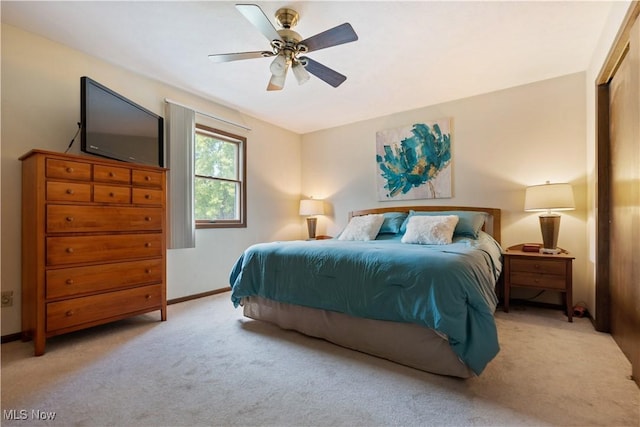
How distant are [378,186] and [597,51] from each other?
2.54 metres

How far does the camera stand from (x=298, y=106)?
12.9ft

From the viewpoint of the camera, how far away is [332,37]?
1.95 meters

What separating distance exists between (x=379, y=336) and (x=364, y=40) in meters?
2.32

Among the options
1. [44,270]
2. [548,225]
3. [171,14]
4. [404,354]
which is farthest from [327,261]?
[548,225]

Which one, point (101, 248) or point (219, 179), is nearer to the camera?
point (101, 248)

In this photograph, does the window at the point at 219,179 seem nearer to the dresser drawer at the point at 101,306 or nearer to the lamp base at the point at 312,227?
the lamp base at the point at 312,227

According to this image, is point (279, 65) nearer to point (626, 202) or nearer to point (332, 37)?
point (332, 37)

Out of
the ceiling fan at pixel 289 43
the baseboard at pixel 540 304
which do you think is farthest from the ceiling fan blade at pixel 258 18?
the baseboard at pixel 540 304

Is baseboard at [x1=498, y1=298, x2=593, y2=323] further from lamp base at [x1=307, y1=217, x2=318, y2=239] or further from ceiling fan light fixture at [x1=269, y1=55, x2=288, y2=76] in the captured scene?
ceiling fan light fixture at [x1=269, y1=55, x2=288, y2=76]

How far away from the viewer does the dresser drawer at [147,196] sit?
99.6 inches

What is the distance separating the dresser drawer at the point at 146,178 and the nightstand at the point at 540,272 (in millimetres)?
3413

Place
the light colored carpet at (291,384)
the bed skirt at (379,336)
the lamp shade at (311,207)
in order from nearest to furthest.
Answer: the light colored carpet at (291,384)
the bed skirt at (379,336)
the lamp shade at (311,207)

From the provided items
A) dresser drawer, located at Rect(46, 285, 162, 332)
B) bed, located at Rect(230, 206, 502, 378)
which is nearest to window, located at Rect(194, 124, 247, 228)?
dresser drawer, located at Rect(46, 285, 162, 332)

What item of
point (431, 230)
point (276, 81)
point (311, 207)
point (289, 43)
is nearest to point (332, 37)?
point (289, 43)
